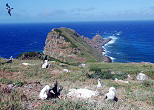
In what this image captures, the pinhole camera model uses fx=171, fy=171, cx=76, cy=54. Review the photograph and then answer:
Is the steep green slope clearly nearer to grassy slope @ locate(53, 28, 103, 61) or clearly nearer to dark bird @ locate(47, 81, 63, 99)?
grassy slope @ locate(53, 28, 103, 61)

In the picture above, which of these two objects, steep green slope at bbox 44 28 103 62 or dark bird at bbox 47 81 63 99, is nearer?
dark bird at bbox 47 81 63 99

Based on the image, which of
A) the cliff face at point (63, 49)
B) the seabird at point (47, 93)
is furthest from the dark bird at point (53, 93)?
the cliff face at point (63, 49)

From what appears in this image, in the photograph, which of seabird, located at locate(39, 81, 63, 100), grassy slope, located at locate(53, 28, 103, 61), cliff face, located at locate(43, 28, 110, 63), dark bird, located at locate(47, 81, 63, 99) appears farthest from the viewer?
grassy slope, located at locate(53, 28, 103, 61)

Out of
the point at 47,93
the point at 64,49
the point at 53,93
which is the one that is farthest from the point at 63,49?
the point at 47,93

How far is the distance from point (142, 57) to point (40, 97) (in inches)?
3952

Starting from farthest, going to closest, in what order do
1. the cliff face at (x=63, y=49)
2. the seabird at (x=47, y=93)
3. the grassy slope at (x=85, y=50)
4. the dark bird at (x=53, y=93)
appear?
the grassy slope at (x=85, y=50), the cliff face at (x=63, y=49), the dark bird at (x=53, y=93), the seabird at (x=47, y=93)

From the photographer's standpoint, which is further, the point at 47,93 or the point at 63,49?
the point at 63,49

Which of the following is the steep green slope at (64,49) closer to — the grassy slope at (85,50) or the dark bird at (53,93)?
the grassy slope at (85,50)

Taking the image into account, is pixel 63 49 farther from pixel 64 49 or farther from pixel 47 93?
pixel 47 93

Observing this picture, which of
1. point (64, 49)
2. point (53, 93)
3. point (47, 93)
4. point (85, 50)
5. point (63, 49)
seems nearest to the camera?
point (47, 93)

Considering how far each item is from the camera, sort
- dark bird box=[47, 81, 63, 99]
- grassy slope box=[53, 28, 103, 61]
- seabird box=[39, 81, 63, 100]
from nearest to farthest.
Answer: seabird box=[39, 81, 63, 100] → dark bird box=[47, 81, 63, 99] → grassy slope box=[53, 28, 103, 61]

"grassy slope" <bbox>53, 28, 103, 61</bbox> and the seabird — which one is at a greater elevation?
the seabird

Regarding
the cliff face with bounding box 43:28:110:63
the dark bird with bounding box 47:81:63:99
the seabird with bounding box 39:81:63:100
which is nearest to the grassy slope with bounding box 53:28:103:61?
the cliff face with bounding box 43:28:110:63

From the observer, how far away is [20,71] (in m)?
→ 21.5
